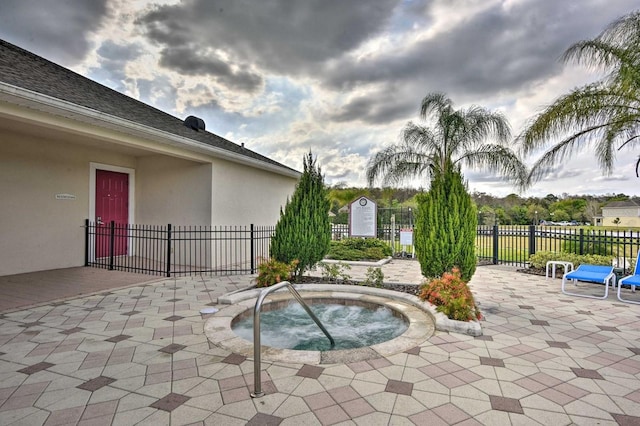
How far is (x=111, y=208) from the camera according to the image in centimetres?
881

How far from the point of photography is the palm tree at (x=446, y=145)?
10688mm

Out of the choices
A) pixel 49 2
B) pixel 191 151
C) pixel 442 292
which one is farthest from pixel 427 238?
pixel 49 2

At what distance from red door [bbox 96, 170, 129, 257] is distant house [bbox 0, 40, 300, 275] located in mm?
32

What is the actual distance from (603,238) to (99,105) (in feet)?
40.0

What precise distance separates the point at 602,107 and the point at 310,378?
8360mm

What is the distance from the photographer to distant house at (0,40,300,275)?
552 cm

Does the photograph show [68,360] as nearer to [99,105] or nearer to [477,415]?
[477,415]

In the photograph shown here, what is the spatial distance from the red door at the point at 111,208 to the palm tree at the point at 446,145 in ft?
27.6

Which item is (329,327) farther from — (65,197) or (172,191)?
(65,197)

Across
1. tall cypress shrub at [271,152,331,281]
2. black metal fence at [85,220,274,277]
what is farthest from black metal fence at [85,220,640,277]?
tall cypress shrub at [271,152,331,281]

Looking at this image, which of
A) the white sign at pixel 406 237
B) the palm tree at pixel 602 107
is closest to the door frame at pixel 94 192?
the white sign at pixel 406 237

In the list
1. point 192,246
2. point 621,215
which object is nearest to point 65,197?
point 192,246

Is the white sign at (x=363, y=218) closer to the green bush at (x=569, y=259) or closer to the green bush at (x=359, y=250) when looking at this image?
the green bush at (x=359, y=250)

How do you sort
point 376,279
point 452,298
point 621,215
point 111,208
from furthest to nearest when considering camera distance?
point 621,215
point 111,208
point 376,279
point 452,298
